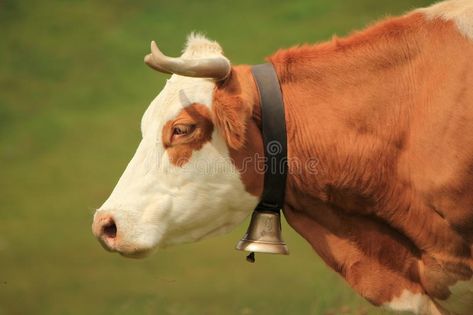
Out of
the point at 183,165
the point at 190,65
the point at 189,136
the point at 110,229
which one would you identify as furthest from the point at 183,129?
the point at 110,229

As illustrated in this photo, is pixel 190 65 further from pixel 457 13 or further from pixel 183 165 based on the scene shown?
pixel 457 13

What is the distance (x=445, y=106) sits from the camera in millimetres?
4176

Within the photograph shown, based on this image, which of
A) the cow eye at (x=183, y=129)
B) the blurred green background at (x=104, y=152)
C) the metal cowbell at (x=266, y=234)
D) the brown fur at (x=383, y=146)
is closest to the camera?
the brown fur at (x=383, y=146)

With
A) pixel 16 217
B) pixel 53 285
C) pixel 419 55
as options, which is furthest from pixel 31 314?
pixel 419 55

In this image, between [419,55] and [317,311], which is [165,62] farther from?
[317,311]

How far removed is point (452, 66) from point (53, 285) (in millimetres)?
5097

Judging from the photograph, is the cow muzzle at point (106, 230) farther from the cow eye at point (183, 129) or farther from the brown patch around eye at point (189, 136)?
the cow eye at point (183, 129)

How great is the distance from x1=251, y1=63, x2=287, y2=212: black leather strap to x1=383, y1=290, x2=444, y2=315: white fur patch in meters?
0.82

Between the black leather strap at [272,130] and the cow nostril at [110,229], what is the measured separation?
0.79 meters

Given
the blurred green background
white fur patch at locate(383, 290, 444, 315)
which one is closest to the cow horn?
white fur patch at locate(383, 290, 444, 315)

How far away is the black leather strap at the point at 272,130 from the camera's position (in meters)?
4.34

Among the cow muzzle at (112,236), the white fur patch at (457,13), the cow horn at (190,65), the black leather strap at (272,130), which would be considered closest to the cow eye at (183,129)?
the cow horn at (190,65)

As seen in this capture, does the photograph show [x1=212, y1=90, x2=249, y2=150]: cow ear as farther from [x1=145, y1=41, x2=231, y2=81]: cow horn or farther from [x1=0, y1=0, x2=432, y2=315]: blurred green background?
[x1=0, y1=0, x2=432, y2=315]: blurred green background

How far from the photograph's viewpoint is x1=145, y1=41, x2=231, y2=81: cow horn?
166 inches
